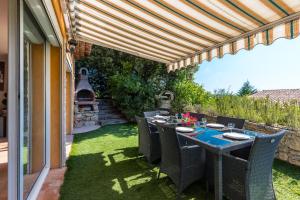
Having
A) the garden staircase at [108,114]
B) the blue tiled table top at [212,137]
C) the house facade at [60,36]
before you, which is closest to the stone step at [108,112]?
the garden staircase at [108,114]

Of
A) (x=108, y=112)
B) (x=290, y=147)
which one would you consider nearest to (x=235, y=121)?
(x=290, y=147)

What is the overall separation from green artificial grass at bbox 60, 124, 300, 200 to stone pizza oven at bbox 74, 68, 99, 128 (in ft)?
15.9

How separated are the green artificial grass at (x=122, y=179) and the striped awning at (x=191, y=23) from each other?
3124mm

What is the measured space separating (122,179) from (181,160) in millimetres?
1636

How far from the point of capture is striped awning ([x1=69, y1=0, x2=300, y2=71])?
11.9 feet

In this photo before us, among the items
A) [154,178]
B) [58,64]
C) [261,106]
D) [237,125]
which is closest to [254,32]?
[237,125]

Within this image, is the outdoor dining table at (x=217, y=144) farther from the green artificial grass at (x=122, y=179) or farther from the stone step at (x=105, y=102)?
the stone step at (x=105, y=102)

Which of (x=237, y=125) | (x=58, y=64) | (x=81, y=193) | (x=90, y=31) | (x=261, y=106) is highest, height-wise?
(x=90, y=31)

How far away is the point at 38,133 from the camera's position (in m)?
4.20

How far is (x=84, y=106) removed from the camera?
1202cm

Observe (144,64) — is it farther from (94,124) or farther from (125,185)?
(125,185)

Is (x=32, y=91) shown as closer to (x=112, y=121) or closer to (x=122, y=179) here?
(x=122, y=179)

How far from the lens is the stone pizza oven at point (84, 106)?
11281 mm

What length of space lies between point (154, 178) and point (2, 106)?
8.18 meters
